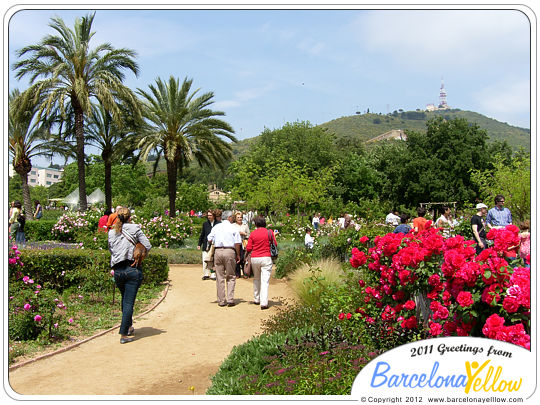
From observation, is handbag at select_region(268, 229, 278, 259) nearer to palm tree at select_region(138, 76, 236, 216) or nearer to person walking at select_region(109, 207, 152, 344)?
person walking at select_region(109, 207, 152, 344)

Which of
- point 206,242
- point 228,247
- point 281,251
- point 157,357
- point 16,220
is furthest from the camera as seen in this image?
point 281,251

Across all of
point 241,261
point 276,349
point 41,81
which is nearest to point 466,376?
point 276,349

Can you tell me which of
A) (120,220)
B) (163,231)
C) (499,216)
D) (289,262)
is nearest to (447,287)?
(120,220)

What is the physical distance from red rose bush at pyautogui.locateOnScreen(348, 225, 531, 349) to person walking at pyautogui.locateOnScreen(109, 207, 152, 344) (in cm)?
278

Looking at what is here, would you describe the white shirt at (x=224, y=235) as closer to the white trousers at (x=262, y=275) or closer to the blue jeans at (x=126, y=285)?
the white trousers at (x=262, y=275)

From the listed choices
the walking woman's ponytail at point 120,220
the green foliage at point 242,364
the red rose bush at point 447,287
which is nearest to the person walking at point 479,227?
the red rose bush at point 447,287

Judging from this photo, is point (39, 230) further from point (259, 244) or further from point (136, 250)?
point (136, 250)

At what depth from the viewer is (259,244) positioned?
9.21 m

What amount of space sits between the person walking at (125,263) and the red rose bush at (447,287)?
2776 mm

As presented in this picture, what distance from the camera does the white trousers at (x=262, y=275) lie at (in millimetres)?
8930

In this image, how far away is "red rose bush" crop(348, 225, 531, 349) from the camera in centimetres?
407

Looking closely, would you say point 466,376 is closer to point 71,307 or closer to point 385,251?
point 385,251

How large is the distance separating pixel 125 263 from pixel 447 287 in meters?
4.06

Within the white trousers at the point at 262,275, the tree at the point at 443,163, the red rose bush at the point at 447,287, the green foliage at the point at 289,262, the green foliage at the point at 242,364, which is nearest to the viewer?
the red rose bush at the point at 447,287
